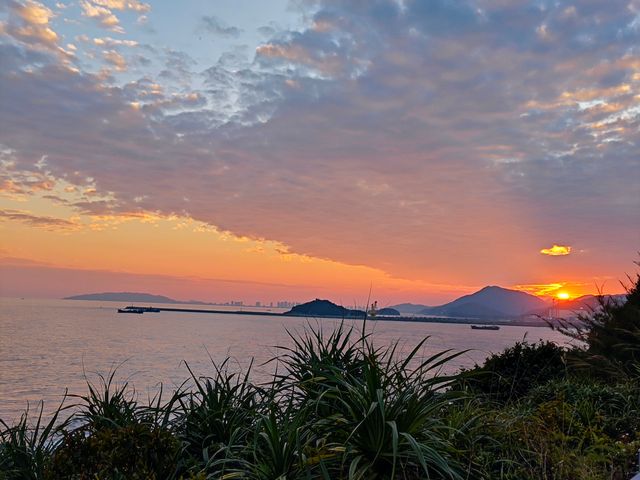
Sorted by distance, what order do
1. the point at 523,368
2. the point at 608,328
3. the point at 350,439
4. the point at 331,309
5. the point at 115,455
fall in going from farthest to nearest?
the point at 331,309
the point at 608,328
the point at 523,368
the point at 350,439
the point at 115,455

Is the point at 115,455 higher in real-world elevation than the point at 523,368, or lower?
lower

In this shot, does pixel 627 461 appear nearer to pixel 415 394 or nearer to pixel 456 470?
pixel 456 470

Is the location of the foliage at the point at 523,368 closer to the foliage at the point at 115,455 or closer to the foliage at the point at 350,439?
the foliage at the point at 350,439

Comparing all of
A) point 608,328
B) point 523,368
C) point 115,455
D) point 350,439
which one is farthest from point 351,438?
point 608,328

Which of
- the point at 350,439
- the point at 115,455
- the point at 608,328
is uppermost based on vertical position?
the point at 608,328

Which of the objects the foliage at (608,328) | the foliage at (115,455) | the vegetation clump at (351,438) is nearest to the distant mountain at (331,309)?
the vegetation clump at (351,438)

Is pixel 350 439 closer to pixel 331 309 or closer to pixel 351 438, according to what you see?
pixel 351 438

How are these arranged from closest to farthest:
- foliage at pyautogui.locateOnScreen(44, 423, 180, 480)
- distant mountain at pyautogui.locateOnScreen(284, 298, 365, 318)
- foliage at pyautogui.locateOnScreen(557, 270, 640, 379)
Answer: foliage at pyautogui.locateOnScreen(44, 423, 180, 480) → distant mountain at pyautogui.locateOnScreen(284, 298, 365, 318) → foliage at pyautogui.locateOnScreen(557, 270, 640, 379)

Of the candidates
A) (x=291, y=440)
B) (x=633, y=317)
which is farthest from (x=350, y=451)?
(x=633, y=317)

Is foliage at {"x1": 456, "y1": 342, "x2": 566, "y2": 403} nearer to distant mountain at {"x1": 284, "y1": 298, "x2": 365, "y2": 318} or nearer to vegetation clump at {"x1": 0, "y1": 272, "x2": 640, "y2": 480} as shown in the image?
distant mountain at {"x1": 284, "y1": 298, "x2": 365, "y2": 318}

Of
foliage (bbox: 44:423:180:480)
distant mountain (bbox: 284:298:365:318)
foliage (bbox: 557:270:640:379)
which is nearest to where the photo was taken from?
foliage (bbox: 44:423:180:480)

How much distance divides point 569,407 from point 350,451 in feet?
13.3

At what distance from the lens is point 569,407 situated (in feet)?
23.9

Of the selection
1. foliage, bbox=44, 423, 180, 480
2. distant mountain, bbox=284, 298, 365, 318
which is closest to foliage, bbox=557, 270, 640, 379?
distant mountain, bbox=284, 298, 365, 318
